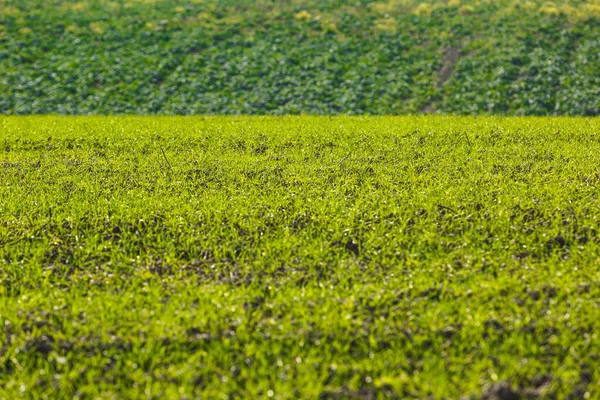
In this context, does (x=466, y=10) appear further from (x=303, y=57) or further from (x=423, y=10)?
(x=303, y=57)

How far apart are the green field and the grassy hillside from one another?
9.74 m

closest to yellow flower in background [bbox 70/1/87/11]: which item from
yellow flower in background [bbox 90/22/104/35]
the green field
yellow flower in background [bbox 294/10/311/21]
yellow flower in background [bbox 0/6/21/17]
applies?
yellow flower in background [bbox 0/6/21/17]

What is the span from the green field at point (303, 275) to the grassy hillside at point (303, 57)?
974 cm

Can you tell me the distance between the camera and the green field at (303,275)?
18.0 feet

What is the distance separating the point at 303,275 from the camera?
285 inches

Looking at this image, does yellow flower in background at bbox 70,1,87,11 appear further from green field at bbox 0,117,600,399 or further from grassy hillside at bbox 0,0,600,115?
green field at bbox 0,117,600,399

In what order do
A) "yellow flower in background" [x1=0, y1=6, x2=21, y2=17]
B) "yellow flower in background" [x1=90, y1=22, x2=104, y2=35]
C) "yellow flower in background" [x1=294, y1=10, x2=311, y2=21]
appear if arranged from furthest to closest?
"yellow flower in background" [x1=0, y1=6, x2=21, y2=17] → "yellow flower in background" [x1=294, y1=10, x2=311, y2=21] → "yellow flower in background" [x1=90, y1=22, x2=104, y2=35]

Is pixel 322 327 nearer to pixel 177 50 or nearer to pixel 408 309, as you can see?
pixel 408 309

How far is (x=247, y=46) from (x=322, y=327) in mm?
22083

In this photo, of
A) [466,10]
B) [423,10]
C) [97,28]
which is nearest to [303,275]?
[97,28]

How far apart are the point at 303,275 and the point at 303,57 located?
63.0 feet

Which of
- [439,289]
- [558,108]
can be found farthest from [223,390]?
[558,108]

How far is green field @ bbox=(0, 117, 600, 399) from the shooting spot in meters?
5.49

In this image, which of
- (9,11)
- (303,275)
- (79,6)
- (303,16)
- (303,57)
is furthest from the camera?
(79,6)
